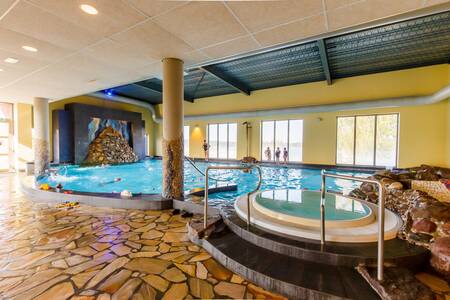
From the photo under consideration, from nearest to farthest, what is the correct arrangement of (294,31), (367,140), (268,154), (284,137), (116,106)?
(294,31), (367,140), (284,137), (268,154), (116,106)

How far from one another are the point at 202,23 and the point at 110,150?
37.7 feet

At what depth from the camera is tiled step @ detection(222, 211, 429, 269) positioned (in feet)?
5.62

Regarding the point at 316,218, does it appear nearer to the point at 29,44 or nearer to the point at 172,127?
the point at 172,127

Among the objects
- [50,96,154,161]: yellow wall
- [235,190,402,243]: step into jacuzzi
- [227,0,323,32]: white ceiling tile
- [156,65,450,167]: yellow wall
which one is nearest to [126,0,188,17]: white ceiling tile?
[227,0,323,32]: white ceiling tile

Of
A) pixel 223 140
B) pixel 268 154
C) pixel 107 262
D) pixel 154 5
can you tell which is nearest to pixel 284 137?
pixel 268 154

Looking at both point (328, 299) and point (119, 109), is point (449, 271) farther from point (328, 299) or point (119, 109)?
point (119, 109)

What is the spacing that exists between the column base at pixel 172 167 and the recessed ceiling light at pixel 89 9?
2074mm

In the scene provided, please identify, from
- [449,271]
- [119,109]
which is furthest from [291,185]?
[119,109]

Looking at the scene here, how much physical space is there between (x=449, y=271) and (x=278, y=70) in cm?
852

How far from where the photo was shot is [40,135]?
22.3ft

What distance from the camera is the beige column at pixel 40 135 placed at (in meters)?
6.74

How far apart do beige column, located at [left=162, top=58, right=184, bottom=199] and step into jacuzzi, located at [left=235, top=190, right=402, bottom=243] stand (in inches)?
55.7

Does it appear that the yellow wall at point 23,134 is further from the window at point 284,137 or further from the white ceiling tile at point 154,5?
the window at point 284,137

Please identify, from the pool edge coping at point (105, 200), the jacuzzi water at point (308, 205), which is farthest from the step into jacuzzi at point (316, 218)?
the pool edge coping at point (105, 200)
